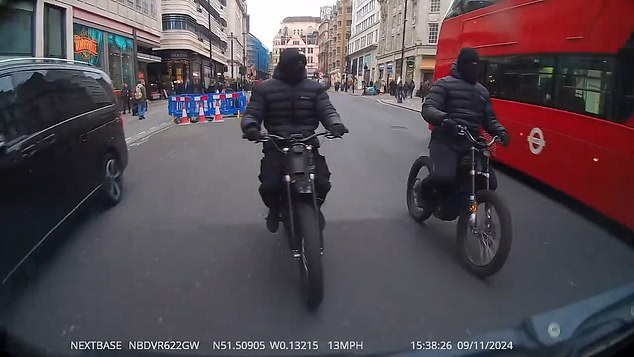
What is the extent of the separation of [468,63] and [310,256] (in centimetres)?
247

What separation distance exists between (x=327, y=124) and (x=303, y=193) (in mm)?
740

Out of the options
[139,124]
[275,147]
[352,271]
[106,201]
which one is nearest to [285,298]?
[352,271]

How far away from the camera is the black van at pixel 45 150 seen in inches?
142

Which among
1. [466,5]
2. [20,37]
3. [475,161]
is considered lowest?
[475,161]

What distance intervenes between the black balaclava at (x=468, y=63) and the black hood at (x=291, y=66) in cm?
158

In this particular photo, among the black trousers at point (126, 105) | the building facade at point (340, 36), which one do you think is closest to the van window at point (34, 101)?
the black trousers at point (126, 105)

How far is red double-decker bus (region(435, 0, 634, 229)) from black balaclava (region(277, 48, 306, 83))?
3506 mm

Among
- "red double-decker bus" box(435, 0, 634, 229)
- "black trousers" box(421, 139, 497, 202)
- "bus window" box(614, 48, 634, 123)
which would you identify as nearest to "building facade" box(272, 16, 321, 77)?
"red double-decker bus" box(435, 0, 634, 229)

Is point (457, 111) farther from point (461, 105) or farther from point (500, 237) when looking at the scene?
point (500, 237)

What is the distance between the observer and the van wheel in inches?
243

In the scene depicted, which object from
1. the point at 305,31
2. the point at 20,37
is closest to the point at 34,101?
the point at 20,37

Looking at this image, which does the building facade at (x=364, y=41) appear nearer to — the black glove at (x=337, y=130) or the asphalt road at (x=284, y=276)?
the asphalt road at (x=284, y=276)

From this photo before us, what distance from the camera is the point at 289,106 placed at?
161 inches

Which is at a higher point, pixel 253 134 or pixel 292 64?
pixel 292 64
